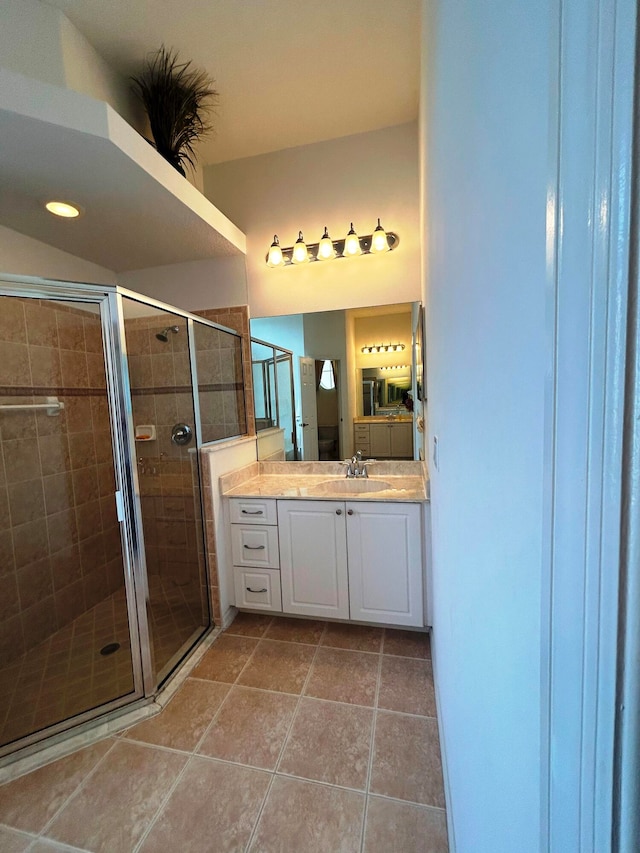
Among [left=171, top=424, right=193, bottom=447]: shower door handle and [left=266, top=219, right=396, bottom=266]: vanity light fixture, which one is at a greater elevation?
[left=266, top=219, right=396, bottom=266]: vanity light fixture

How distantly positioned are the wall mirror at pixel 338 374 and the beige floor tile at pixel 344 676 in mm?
1180

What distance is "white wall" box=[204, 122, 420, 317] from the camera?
2.16m

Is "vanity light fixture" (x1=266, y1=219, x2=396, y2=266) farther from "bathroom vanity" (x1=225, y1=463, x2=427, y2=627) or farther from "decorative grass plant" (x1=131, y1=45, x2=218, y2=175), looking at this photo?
"bathroom vanity" (x1=225, y1=463, x2=427, y2=627)

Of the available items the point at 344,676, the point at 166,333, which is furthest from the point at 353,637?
the point at 166,333

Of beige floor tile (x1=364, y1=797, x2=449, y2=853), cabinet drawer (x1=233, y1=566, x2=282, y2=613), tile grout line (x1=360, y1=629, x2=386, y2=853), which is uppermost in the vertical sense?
cabinet drawer (x1=233, y1=566, x2=282, y2=613)

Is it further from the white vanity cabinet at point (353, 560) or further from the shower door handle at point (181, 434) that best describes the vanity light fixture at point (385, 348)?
the shower door handle at point (181, 434)

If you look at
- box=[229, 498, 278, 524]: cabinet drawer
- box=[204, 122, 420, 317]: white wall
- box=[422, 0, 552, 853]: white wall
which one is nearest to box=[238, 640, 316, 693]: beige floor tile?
box=[229, 498, 278, 524]: cabinet drawer

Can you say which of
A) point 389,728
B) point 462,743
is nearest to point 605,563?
point 462,743

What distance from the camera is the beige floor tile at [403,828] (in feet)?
3.39

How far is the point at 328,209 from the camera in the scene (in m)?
2.29

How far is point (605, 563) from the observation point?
0.25 metres

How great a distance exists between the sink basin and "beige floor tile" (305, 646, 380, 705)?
2.88ft

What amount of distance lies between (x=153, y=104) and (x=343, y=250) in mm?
1240

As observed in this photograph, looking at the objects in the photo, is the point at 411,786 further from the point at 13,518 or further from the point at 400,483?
the point at 13,518
